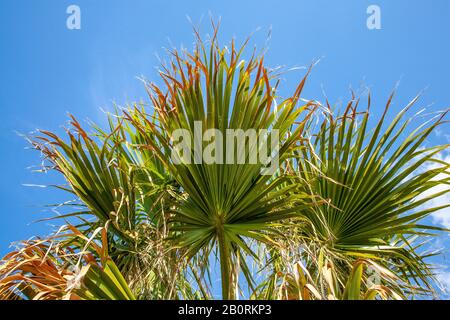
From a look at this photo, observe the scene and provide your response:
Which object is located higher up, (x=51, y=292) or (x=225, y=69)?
(x=225, y=69)

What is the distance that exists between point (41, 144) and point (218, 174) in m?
1.22

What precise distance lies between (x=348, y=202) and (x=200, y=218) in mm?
954

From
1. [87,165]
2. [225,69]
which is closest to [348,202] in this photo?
[225,69]

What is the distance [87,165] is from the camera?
3.19 metres

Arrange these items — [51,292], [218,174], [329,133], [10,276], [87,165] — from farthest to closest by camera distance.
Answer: [329,133]
[87,165]
[218,174]
[10,276]
[51,292]

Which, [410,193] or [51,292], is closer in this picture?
[51,292]

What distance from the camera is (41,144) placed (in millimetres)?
3293

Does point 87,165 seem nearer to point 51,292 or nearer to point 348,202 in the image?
point 51,292
